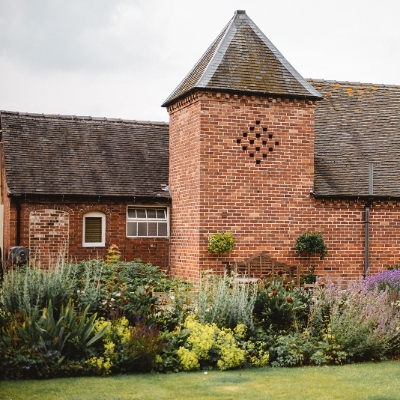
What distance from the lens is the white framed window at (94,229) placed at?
2015 centimetres

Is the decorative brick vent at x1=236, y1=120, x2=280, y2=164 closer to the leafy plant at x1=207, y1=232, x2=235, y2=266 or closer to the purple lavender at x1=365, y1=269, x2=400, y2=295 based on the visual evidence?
the leafy plant at x1=207, y1=232, x2=235, y2=266

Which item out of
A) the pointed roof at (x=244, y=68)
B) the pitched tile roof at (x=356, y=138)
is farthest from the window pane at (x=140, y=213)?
the pitched tile roof at (x=356, y=138)

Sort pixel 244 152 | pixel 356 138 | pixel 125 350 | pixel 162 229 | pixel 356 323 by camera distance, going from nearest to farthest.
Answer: pixel 125 350
pixel 356 323
pixel 244 152
pixel 356 138
pixel 162 229

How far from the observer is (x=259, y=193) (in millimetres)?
18031

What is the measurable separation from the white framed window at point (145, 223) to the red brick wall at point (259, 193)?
1.61m

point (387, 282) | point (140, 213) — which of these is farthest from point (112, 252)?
point (387, 282)

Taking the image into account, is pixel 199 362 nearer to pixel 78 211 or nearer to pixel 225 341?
pixel 225 341

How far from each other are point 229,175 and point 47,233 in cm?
546

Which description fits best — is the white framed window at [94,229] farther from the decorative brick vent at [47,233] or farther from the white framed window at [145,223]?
the white framed window at [145,223]

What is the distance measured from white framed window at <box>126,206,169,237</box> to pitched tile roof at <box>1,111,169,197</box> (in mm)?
709

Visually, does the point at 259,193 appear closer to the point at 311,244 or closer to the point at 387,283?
the point at 311,244

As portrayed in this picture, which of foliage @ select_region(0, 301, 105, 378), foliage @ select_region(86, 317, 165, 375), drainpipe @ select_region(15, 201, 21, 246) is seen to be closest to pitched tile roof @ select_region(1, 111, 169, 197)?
drainpipe @ select_region(15, 201, 21, 246)

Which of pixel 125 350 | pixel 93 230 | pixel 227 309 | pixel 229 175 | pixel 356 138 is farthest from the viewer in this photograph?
pixel 356 138

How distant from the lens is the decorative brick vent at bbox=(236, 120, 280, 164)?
18.0 metres
